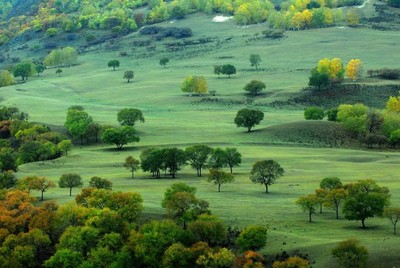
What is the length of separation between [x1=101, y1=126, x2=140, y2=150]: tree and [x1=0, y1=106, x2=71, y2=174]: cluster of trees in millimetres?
8748

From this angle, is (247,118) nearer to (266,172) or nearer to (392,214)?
(266,172)

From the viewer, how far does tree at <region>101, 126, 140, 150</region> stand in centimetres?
14775

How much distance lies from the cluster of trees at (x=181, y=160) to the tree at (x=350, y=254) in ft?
161

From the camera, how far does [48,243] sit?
89.8m

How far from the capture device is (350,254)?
73.8 m

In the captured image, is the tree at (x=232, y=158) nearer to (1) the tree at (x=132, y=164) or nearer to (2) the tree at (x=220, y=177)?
(2) the tree at (x=220, y=177)

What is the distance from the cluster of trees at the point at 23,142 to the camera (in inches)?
5382

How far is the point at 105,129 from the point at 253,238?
263 ft

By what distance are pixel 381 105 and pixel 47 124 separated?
3700 inches

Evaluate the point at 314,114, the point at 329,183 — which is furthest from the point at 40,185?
the point at 314,114

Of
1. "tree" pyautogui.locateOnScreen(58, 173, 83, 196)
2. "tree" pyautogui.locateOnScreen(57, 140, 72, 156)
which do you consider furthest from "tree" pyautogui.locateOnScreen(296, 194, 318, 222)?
"tree" pyautogui.locateOnScreen(57, 140, 72, 156)

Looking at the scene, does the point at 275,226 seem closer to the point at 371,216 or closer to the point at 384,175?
the point at 371,216

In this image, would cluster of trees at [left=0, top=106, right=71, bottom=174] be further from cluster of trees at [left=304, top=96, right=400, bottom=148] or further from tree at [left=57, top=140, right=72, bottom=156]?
cluster of trees at [left=304, top=96, right=400, bottom=148]

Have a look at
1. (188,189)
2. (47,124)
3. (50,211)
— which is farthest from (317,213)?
(47,124)
